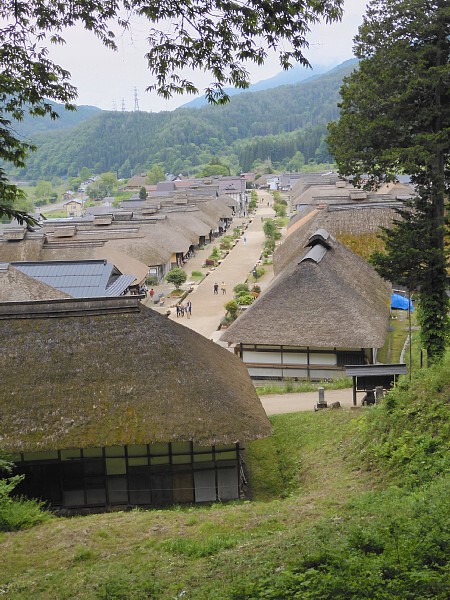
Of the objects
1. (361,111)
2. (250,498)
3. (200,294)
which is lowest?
(250,498)

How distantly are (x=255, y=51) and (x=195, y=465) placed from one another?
10482 mm

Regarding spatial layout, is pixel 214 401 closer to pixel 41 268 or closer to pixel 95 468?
pixel 95 468

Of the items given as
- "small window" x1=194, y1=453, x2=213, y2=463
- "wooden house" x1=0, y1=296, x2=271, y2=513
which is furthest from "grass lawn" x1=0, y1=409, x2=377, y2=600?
"wooden house" x1=0, y1=296, x2=271, y2=513

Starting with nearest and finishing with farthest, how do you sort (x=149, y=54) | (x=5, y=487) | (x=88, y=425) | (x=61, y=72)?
(x=149, y=54) < (x=61, y=72) < (x=5, y=487) < (x=88, y=425)

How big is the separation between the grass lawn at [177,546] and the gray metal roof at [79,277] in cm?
1840

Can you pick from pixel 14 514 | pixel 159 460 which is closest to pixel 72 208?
pixel 159 460

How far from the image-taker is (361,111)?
2044 centimetres

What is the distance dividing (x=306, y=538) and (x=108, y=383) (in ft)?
26.2

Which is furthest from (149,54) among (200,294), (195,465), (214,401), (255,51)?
(200,294)

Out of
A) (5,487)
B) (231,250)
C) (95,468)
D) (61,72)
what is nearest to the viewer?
(61,72)

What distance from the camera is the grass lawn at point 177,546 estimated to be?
340 inches

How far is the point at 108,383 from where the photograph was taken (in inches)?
627

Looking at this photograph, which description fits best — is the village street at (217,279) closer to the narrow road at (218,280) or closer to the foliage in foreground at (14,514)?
the narrow road at (218,280)

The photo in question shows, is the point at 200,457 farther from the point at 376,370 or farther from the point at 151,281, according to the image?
the point at 151,281
